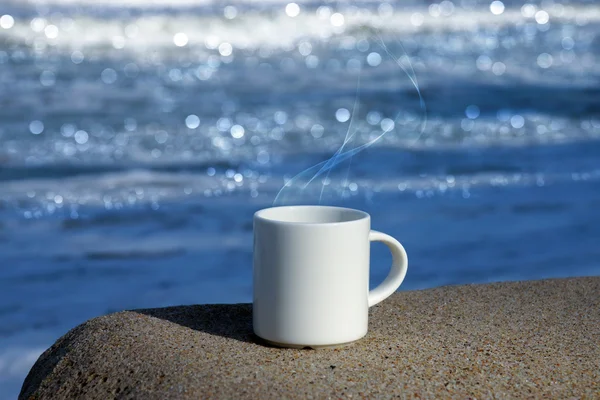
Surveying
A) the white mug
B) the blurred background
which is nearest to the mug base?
the white mug

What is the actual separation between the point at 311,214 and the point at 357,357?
0.30 m

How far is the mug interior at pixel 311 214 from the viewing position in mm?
1553

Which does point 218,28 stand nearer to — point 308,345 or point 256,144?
point 256,144

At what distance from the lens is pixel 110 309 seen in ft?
10.5

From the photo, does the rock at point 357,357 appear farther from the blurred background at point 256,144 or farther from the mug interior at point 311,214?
the blurred background at point 256,144

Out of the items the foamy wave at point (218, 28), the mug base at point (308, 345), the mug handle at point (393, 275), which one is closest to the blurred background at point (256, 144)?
the foamy wave at point (218, 28)

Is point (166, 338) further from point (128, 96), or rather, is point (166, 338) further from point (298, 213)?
point (128, 96)

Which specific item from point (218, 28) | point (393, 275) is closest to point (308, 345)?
point (393, 275)

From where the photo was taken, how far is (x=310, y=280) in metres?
1.43

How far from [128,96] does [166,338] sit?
643 centimetres

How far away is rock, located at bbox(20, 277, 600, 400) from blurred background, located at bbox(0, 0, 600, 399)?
38 centimetres

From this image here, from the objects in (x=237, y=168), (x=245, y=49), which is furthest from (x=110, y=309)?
(x=245, y=49)

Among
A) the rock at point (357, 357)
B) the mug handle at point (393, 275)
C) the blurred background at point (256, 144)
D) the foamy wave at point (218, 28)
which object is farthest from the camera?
the foamy wave at point (218, 28)

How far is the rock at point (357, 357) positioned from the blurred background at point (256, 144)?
15.0 inches
